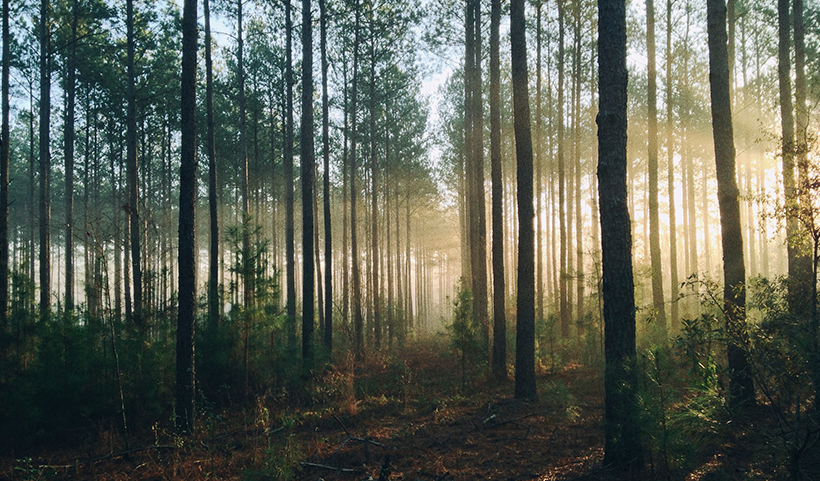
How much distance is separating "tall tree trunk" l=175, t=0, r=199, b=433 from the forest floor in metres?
0.66

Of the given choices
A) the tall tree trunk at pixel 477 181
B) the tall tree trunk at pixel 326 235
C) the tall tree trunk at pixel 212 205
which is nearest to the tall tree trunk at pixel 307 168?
the tall tree trunk at pixel 326 235

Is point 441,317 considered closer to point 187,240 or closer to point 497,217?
point 497,217

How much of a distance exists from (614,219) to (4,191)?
39.8ft

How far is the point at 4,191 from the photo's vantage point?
9.30 meters

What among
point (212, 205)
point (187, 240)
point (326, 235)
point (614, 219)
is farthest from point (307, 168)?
point (614, 219)

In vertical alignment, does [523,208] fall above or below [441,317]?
above

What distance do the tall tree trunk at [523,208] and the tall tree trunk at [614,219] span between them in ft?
9.87

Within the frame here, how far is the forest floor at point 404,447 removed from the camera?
521 centimetres

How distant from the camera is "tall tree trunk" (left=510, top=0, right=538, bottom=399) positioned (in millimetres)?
8453

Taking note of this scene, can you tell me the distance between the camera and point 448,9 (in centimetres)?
1356

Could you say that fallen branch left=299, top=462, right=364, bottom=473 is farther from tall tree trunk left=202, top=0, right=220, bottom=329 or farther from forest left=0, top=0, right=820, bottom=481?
tall tree trunk left=202, top=0, right=220, bottom=329

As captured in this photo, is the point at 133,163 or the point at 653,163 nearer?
the point at 133,163

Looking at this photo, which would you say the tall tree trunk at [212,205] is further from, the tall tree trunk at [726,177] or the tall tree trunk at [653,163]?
the tall tree trunk at [653,163]

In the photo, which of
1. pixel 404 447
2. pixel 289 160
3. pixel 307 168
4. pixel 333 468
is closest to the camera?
pixel 333 468
